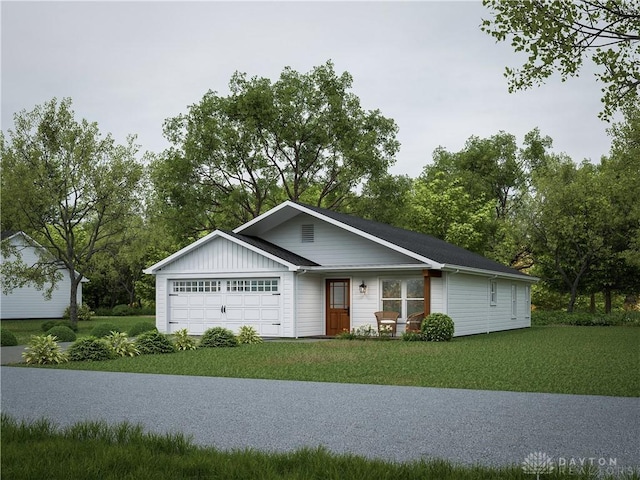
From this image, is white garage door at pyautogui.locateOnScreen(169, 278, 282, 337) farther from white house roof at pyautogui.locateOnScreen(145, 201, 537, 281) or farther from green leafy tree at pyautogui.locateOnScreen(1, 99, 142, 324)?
green leafy tree at pyautogui.locateOnScreen(1, 99, 142, 324)

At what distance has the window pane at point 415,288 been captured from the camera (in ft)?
84.2

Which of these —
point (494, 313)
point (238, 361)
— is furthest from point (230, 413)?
point (494, 313)

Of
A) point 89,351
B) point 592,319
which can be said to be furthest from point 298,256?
point 592,319

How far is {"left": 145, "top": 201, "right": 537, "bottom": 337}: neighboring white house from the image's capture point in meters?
25.5

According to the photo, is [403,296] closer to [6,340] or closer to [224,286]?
[224,286]

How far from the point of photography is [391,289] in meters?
26.1

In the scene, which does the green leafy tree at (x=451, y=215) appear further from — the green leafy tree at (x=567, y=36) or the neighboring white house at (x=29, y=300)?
the green leafy tree at (x=567, y=36)

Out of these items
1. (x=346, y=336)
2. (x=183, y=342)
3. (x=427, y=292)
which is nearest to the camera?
(x=183, y=342)

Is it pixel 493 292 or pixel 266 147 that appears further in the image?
pixel 266 147

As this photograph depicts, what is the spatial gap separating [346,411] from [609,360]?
9.28m

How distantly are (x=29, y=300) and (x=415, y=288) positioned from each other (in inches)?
1035

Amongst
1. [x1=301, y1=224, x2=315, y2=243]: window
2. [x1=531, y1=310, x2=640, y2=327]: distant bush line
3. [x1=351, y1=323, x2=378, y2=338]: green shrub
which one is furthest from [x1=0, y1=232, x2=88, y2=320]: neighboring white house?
[x1=531, y1=310, x2=640, y2=327]: distant bush line

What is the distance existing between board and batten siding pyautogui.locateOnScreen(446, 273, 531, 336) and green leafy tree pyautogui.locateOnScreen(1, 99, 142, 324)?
49.0 feet

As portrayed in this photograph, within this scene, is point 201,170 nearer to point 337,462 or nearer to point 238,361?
point 238,361
